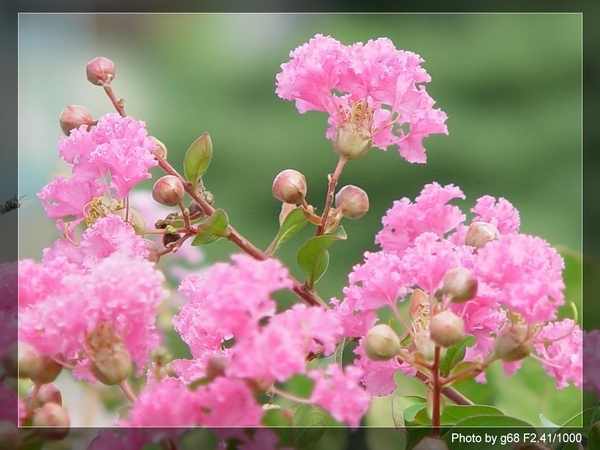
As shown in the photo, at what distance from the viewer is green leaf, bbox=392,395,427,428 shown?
2.52 ft

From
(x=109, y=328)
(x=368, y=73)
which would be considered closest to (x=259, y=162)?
(x=368, y=73)

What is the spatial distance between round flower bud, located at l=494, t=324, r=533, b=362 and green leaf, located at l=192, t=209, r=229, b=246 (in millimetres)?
276

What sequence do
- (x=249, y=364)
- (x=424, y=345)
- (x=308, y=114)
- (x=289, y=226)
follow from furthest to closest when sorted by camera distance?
1. (x=308, y=114)
2. (x=289, y=226)
3. (x=424, y=345)
4. (x=249, y=364)

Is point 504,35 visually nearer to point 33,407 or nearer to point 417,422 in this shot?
point 417,422

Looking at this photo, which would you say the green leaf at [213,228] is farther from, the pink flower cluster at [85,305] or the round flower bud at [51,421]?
the round flower bud at [51,421]

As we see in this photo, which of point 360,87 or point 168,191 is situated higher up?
point 360,87

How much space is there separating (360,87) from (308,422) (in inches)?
13.0

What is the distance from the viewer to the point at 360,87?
753 mm

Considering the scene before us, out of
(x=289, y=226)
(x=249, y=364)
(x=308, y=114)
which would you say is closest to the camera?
(x=249, y=364)

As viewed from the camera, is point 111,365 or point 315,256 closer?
point 111,365

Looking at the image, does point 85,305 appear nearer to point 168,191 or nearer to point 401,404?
point 168,191

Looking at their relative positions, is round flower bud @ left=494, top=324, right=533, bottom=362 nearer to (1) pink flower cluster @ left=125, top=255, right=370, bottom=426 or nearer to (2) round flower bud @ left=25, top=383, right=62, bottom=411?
(1) pink flower cluster @ left=125, top=255, right=370, bottom=426

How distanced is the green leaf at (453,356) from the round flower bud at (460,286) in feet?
0.24

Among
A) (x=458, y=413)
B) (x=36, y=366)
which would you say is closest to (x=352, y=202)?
(x=458, y=413)
